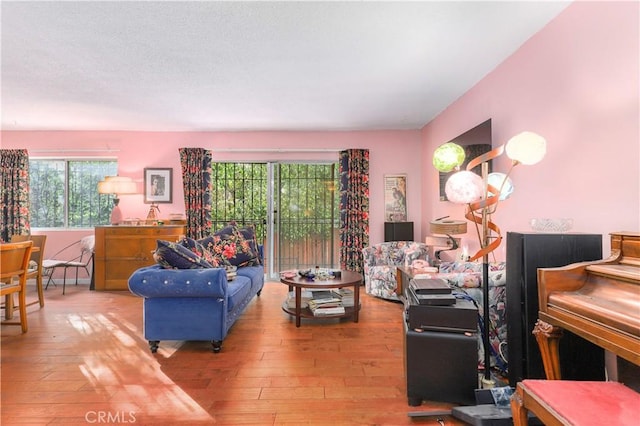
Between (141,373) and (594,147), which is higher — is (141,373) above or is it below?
below

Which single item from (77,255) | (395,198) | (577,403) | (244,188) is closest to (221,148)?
(244,188)

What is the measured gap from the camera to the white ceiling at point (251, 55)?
208 centimetres

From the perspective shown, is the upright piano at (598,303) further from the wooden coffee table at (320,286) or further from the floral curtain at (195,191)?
the floral curtain at (195,191)

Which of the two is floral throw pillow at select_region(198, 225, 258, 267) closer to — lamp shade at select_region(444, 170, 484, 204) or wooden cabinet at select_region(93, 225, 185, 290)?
wooden cabinet at select_region(93, 225, 185, 290)

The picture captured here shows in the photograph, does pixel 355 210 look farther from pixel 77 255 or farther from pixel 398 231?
pixel 77 255

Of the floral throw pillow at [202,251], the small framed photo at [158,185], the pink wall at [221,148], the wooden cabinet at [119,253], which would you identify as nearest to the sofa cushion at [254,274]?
the floral throw pillow at [202,251]

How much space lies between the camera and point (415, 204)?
5.18m

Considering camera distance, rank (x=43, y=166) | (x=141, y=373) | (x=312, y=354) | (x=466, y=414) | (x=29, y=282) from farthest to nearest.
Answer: (x=43, y=166)
(x=29, y=282)
(x=312, y=354)
(x=141, y=373)
(x=466, y=414)

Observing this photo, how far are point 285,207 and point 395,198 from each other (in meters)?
1.85

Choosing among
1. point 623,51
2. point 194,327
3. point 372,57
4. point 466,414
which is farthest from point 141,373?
point 623,51

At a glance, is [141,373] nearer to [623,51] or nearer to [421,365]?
[421,365]

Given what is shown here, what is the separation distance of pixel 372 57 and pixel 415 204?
3008 millimetres

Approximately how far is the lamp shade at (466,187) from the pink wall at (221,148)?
3.33 m

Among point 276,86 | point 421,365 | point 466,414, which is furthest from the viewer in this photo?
point 276,86
